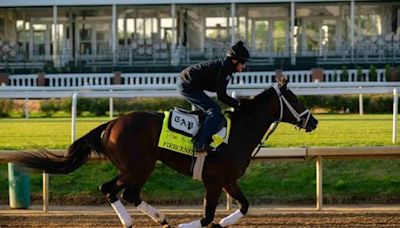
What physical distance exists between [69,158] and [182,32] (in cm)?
2809

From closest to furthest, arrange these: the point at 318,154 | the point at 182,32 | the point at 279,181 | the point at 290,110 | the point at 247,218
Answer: the point at 290,110 < the point at 247,218 < the point at 318,154 < the point at 279,181 < the point at 182,32

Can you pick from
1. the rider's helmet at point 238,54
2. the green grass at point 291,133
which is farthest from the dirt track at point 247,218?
the green grass at point 291,133

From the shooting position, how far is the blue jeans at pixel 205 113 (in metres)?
8.83

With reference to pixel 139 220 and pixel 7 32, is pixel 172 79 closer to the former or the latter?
pixel 7 32

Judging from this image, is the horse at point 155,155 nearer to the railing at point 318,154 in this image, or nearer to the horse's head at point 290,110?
the horse's head at point 290,110

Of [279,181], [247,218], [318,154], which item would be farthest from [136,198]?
[279,181]

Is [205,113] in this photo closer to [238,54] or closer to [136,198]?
[238,54]

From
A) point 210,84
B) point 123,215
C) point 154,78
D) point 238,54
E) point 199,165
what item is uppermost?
point 238,54

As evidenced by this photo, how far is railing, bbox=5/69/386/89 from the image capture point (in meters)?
29.5

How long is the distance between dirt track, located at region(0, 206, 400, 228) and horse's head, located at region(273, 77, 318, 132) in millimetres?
1259

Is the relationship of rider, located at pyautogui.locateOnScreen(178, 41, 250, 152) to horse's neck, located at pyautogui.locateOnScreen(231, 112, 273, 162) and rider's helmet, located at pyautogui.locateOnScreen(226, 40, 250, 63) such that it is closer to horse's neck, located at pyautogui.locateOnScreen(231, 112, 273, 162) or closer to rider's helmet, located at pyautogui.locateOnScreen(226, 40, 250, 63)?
rider's helmet, located at pyautogui.locateOnScreen(226, 40, 250, 63)

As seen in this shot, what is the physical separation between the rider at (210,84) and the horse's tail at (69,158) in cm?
95

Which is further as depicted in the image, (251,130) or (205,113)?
(251,130)

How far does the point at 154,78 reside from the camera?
29531 millimetres
